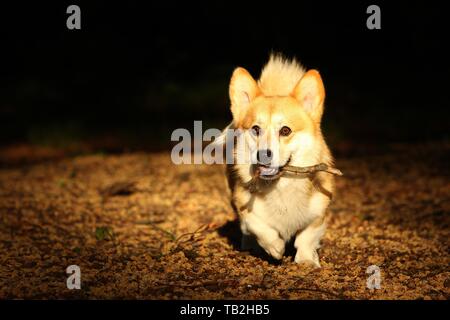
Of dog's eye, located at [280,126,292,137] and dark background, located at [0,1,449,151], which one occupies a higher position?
dark background, located at [0,1,449,151]

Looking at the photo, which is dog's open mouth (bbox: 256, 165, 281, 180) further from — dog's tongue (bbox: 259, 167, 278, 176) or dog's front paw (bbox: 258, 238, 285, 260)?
dog's front paw (bbox: 258, 238, 285, 260)

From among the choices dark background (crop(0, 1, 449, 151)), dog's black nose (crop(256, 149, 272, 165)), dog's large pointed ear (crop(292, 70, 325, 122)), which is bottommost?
dog's black nose (crop(256, 149, 272, 165))

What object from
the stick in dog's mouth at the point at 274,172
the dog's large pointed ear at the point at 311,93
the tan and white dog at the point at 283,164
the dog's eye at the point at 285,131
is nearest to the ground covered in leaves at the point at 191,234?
the tan and white dog at the point at 283,164

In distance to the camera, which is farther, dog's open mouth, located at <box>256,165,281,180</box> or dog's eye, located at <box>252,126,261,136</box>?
dog's eye, located at <box>252,126,261,136</box>

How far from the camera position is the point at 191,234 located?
4.75m

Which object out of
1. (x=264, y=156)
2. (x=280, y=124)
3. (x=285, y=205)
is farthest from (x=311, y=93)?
(x=285, y=205)

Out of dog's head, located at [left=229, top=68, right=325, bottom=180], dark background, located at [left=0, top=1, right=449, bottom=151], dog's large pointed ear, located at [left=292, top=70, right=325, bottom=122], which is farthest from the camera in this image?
dark background, located at [left=0, top=1, right=449, bottom=151]

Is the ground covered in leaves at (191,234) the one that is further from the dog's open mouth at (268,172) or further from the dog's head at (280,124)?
the dog's head at (280,124)

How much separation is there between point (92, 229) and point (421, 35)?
40.8 ft

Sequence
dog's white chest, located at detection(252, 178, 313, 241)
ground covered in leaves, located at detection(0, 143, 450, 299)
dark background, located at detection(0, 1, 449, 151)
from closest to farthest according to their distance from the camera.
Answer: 1. ground covered in leaves, located at detection(0, 143, 450, 299)
2. dog's white chest, located at detection(252, 178, 313, 241)
3. dark background, located at detection(0, 1, 449, 151)

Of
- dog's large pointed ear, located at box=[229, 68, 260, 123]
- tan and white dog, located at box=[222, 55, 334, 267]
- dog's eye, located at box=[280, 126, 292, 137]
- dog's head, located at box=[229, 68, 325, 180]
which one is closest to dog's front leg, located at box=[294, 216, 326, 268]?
tan and white dog, located at box=[222, 55, 334, 267]

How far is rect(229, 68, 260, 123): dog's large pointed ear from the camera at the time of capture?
390 centimetres

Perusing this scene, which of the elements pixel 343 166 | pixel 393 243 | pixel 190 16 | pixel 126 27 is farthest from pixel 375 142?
pixel 126 27

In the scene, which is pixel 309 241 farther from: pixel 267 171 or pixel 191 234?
pixel 191 234
